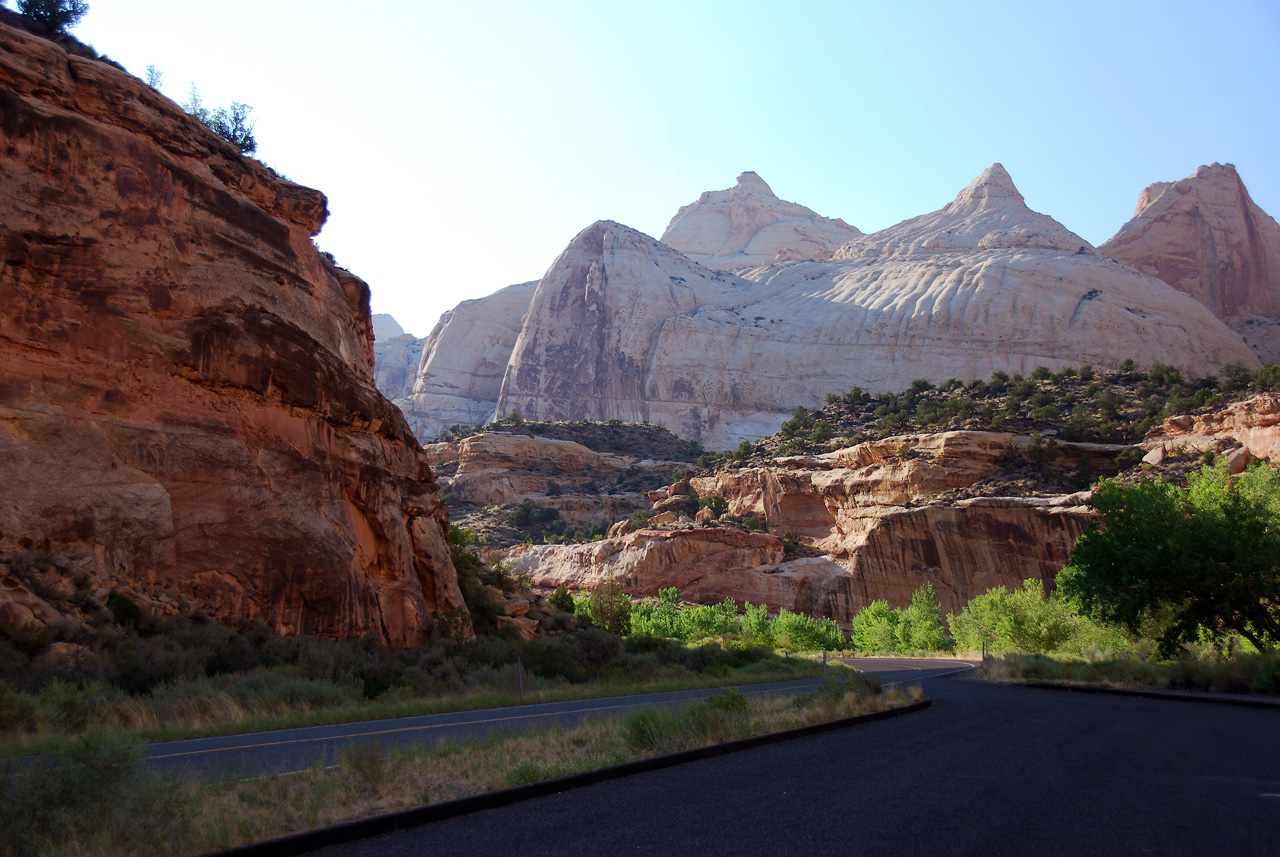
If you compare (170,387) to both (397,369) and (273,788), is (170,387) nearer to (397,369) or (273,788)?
(273,788)

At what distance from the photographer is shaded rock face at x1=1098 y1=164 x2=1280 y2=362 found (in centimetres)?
12850

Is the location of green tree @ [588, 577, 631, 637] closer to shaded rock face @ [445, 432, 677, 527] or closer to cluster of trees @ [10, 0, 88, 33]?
cluster of trees @ [10, 0, 88, 33]

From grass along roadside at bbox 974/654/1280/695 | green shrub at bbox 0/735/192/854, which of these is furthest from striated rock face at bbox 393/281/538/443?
green shrub at bbox 0/735/192/854

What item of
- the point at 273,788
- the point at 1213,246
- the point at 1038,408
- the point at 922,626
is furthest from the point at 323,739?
the point at 1213,246

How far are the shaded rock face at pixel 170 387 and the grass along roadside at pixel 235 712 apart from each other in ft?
14.4

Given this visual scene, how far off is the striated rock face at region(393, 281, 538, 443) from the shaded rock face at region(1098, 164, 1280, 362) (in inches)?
4417

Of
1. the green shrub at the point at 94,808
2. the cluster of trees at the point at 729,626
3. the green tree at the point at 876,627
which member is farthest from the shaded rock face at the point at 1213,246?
the green shrub at the point at 94,808

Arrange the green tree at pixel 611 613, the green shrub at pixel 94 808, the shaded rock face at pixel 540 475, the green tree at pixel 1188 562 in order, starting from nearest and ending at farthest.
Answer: the green shrub at pixel 94 808, the green tree at pixel 1188 562, the green tree at pixel 611 613, the shaded rock face at pixel 540 475

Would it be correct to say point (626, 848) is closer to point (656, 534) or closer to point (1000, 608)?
point (1000, 608)

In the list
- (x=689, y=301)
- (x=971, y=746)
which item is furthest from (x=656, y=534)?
(x=689, y=301)

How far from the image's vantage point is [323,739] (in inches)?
382

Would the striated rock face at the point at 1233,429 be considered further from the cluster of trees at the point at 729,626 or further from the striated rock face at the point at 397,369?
the striated rock face at the point at 397,369

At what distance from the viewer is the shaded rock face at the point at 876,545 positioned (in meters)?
51.2

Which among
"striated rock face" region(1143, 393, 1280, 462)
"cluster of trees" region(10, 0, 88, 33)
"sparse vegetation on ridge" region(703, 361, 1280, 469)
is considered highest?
"cluster of trees" region(10, 0, 88, 33)
